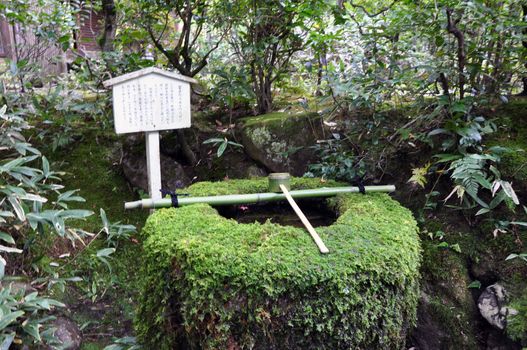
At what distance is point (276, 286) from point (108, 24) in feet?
12.4

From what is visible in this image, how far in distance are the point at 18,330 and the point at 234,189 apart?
5.41ft

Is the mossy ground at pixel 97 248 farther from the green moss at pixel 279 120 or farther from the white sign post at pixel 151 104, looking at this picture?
the green moss at pixel 279 120

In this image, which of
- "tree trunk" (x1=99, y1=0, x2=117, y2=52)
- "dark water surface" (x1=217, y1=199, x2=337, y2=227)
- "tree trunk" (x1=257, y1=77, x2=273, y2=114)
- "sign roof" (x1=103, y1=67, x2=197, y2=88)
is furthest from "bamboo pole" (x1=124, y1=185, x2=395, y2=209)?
"tree trunk" (x1=99, y1=0, x2=117, y2=52)

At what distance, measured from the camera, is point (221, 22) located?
3.83m

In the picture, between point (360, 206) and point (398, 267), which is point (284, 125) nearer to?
point (360, 206)

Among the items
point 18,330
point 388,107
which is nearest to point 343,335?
point 18,330

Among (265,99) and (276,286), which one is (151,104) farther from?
(276,286)

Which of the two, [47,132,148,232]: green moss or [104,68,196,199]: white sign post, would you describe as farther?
[47,132,148,232]: green moss

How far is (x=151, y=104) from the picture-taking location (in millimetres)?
3031

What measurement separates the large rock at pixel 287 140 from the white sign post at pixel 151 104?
0.86 m

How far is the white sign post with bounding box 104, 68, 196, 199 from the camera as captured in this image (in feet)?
9.57

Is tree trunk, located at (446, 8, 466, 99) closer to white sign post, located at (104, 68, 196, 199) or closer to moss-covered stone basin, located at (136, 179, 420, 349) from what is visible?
moss-covered stone basin, located at (136, 179, 420, 349)

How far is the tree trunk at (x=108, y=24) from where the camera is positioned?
415cm

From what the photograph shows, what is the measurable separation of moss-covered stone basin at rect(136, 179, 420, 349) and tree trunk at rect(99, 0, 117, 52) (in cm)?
293
